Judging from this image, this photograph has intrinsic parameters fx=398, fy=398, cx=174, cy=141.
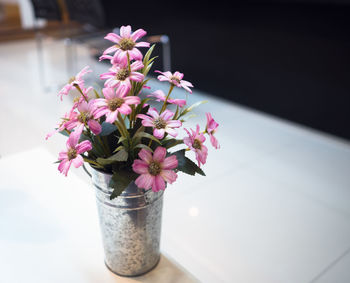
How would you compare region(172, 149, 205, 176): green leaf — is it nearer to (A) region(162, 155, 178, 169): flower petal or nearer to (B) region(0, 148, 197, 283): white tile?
(A) region(162, 155, 178, 169): flower petal

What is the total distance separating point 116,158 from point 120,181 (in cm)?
4

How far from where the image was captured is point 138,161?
28.1 inches

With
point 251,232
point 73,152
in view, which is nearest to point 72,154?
point 73,152

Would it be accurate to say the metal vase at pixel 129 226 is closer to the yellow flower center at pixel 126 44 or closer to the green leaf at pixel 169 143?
the green leaf at pixel 169 143

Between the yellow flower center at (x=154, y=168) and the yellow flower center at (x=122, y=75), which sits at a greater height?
the yellow flower center at (x=122, y=75)

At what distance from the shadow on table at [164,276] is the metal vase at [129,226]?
1 cm

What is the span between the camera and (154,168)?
725 millimetres

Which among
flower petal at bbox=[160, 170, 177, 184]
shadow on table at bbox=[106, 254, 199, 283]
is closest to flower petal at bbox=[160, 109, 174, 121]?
flower petal at bbox=[160, 170, 177, 184]

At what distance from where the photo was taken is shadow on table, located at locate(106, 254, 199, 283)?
2.82 ft

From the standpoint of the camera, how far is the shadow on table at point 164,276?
0.86m

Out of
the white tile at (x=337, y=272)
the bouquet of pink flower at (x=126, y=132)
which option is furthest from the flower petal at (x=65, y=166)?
the white tile at (x=337, y=272)

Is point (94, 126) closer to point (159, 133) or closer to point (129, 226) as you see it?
point (159, 133)

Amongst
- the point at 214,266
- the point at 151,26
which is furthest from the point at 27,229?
the point at 151,26

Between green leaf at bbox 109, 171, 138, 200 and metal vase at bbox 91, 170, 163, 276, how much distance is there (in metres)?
0.03
